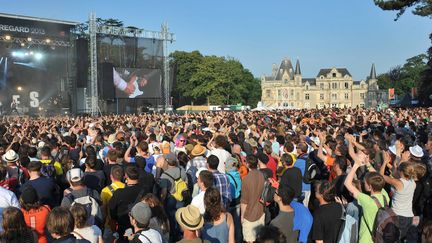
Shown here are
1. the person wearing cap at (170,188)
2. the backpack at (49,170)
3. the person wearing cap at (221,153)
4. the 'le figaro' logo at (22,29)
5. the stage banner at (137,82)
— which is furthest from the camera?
the stage banner at (137,82)

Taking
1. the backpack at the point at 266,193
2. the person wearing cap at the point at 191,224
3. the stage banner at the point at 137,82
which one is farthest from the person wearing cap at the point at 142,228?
the stage banner at the point at 137,82

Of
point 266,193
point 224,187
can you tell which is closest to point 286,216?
point 266,193

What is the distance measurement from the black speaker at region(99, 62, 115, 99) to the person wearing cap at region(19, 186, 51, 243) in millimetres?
32181

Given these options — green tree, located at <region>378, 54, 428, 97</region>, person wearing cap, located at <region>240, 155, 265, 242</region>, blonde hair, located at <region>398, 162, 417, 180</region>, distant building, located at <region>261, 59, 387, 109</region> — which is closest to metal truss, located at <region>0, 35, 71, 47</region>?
person wearing cap, located at <region>240, 155, 265, 242</region>

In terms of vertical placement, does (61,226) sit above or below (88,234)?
above

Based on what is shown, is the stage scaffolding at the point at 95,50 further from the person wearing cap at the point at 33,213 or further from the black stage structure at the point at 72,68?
the person wearing cap at the point at 33,213

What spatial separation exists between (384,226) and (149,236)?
2.43 meters

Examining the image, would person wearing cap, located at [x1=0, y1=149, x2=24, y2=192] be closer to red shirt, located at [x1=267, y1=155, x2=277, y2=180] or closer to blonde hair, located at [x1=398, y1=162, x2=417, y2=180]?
red shirt, located at [x1=267, y1=155, x2=277, y2=180]

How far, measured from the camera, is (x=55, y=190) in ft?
18.5

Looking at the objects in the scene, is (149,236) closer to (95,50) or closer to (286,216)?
(286,216)

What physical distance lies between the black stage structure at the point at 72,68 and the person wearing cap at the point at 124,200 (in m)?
27.2

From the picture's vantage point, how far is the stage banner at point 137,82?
3662cm

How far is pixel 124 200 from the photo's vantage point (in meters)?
5.20

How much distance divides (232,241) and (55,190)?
2511 mm
